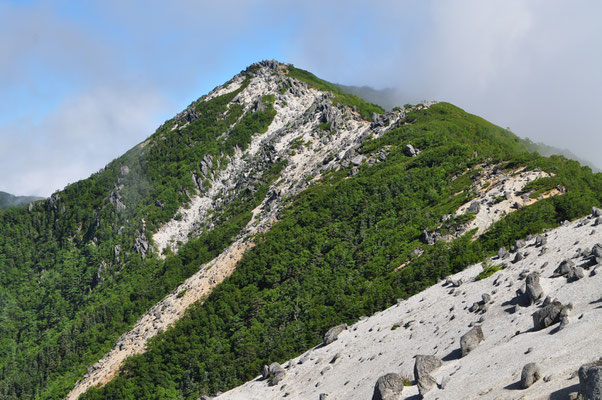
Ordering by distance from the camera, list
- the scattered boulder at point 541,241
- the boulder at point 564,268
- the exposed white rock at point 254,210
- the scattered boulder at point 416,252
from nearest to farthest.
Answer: the boulder at point 564,268
the scattered boulder at point 541,241
the scattered boulder at point 416,252
the exposed white rock at point 254,210

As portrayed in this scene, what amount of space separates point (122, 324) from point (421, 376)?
118095mm

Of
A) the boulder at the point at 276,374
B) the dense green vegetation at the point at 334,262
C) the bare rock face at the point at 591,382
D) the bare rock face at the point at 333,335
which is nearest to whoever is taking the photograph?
the bare rock face at the point at 591,382

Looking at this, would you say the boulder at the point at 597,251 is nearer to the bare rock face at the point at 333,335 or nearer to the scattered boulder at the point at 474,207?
the bare rock face at the point at 333,335

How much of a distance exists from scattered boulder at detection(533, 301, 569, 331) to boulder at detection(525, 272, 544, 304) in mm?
4275

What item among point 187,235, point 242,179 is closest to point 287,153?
point 242,179

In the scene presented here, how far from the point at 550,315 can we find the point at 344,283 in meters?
58.3

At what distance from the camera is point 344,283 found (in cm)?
8200

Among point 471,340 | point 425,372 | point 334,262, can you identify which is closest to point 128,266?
point 334,262

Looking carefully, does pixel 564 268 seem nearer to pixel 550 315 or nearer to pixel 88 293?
pixel 550 315

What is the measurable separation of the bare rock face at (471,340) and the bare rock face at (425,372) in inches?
78.3

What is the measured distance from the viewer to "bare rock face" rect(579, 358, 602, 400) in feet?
48.1

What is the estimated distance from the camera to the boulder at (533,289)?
2945 centimetres

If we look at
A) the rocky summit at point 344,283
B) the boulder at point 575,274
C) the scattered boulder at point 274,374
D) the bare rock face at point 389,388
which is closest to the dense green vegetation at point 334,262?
the rocky summit at point 344,283

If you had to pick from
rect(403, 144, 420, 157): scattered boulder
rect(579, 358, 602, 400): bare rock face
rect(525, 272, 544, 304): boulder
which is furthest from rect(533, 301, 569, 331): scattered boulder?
rect(403, 144, 420, 157): scattered boulder
